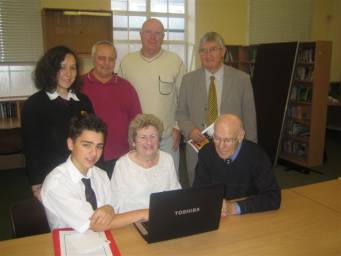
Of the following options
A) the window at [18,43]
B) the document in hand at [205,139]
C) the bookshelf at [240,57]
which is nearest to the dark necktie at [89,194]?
the document in hand at [205,139]

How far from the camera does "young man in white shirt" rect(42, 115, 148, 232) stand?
1.61 metres

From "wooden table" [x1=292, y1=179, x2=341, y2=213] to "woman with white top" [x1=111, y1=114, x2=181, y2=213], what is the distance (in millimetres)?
874

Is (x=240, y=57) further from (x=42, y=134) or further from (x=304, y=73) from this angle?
(x=42, y=134)

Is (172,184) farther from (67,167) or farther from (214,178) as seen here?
(67,167)

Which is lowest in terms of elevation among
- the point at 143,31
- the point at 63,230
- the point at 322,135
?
the point at 322,135

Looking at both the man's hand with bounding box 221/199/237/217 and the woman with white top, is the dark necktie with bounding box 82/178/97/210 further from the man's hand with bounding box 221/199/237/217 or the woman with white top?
the man's hand with bounding box 221/199/237/217

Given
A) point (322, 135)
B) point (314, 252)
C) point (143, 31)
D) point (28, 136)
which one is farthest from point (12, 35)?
point (314, 252)

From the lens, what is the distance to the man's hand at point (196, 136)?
8.38ft

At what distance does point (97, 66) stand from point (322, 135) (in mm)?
4177

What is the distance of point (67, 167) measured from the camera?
1724mm

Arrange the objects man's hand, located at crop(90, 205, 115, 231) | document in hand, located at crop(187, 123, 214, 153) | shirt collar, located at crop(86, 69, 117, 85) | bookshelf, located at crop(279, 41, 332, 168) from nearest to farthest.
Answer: man's hand, located at crop(90, 205, 115, 231), document in hand, located at crop(187, 123, 214, 153), shirt collar, located at crop(86, 69, 117, 85), bookshelf, located at crop(279, 41, 332, 168)

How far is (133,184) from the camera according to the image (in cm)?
201

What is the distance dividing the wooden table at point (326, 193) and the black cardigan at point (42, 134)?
1502 millimetres

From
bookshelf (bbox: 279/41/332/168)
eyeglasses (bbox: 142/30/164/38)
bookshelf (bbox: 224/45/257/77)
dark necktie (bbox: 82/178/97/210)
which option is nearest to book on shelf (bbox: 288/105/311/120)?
bookshelf (bbox: 279/41/332/168)
